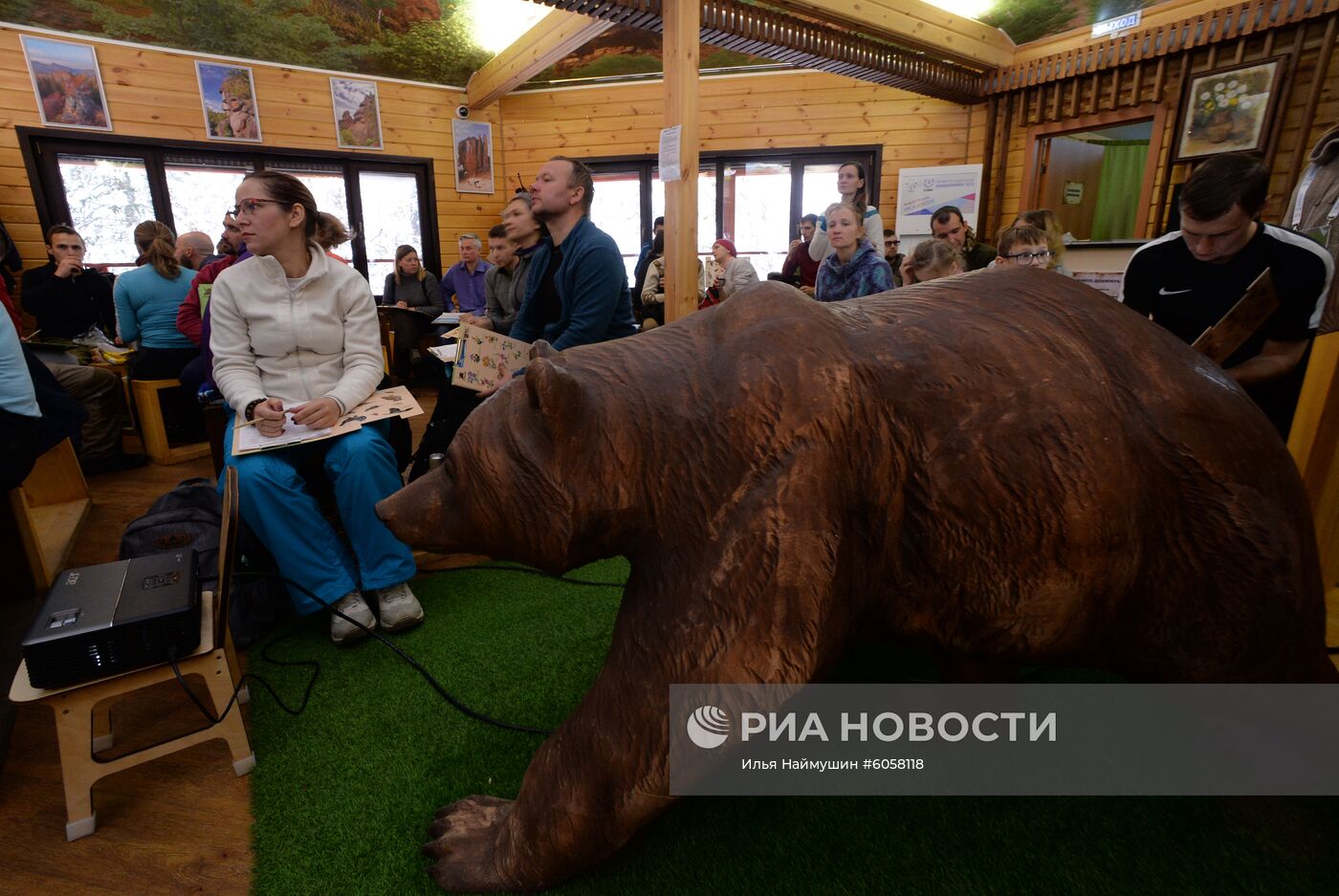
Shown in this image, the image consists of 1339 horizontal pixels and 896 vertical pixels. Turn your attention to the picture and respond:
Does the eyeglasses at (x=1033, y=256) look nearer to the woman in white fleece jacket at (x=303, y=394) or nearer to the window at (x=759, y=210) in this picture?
the woman in white fleece jacket at (x=303, y=394)

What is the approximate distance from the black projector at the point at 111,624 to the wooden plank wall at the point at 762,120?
8.44 meters

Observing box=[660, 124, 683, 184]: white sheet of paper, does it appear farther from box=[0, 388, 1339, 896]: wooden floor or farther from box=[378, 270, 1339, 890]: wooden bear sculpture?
box=[0, 388, 1339, 896]: wooden floor

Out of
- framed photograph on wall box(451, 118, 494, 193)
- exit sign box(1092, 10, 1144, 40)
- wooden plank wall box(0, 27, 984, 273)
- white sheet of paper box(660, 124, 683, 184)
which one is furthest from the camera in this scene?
framed photograph on wall box(451, 118, 494, 193)

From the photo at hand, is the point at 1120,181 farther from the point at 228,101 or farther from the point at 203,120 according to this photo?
the point at 203,120

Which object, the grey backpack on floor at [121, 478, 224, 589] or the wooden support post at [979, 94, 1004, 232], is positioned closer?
the grey backpack on floor at [121, 478, 224, 589]

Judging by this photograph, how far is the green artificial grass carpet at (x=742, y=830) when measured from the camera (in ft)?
4.58

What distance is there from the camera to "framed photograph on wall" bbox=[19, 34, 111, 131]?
7.05 metres

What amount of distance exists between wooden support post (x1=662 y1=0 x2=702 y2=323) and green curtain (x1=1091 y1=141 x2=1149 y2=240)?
373 inches

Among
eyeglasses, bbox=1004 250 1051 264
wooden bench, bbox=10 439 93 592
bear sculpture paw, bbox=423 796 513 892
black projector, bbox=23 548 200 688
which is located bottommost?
wooden bench, bbox=10 439 93 592

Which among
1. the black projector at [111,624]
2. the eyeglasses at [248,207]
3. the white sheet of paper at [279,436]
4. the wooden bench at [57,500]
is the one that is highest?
the eyeglasses at [248,207]

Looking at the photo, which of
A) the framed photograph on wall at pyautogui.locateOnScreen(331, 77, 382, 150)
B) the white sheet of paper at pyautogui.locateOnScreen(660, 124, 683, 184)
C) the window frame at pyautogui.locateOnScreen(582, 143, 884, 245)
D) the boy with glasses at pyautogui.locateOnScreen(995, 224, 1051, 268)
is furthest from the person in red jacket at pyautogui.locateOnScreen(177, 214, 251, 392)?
the window frame at pyautogui.locateOnScreen(582, 143, 884, 245)

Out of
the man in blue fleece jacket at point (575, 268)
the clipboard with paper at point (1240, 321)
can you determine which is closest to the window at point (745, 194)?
the man in blue fleece jacket at point (575, 268)

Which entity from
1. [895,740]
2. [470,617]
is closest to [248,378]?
[470,617]

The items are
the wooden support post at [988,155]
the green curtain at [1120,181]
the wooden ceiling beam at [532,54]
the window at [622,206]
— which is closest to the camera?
the wooden ceiling beam at [532,54]
